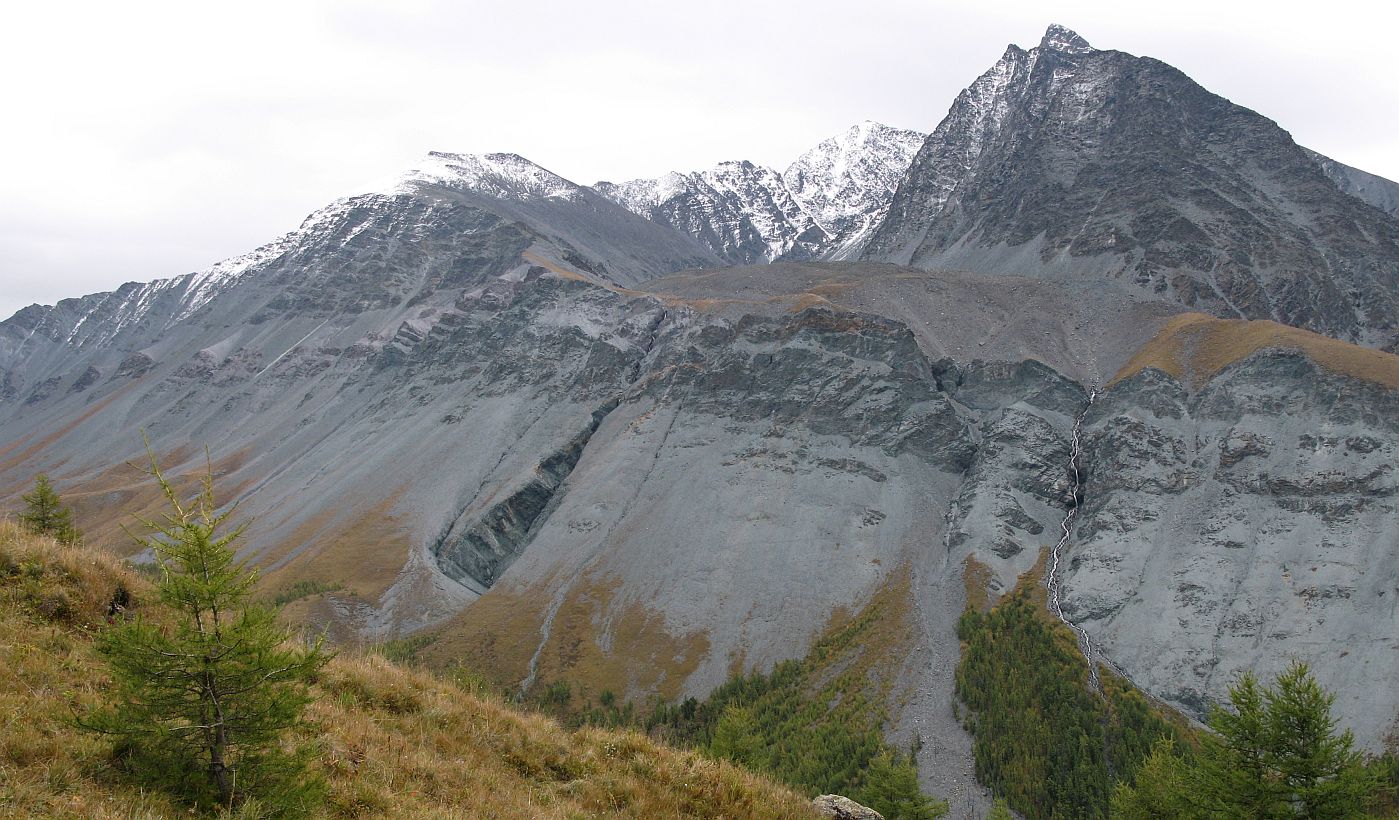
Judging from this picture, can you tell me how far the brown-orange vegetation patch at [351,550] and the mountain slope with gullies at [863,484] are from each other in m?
0.51

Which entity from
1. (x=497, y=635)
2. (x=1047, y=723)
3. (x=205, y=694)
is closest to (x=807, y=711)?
(x=1047, y=723)

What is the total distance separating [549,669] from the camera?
8244cm

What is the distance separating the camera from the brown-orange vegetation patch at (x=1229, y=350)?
87000mm

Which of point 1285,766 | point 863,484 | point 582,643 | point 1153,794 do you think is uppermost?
point 863,484

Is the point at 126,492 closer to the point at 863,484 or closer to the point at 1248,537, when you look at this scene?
the point at 863,484

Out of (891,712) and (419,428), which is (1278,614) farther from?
(419,428)

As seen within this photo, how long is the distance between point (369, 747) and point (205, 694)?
113 inches

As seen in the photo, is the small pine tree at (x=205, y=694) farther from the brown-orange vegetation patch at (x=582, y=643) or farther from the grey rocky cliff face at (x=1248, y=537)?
the grey rocky cliff face at (x=1248, y=537)

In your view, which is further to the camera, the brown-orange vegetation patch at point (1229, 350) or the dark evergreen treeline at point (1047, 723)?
the brown-orange vegetation patch at point (1229, 350)

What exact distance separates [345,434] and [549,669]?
93.4 m

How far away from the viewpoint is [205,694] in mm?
8062

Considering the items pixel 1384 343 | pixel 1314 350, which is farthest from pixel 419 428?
pixel 1384 343

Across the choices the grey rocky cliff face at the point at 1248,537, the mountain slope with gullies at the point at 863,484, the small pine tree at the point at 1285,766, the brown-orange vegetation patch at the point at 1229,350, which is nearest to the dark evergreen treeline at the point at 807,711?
the mountain slope with gullies at the point at 863,484

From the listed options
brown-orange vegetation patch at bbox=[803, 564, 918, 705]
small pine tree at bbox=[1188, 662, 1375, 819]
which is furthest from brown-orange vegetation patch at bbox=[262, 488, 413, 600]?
small pine tree at bbox=[1188, 662, 1375, 819]
